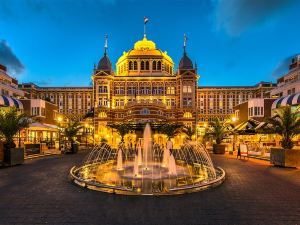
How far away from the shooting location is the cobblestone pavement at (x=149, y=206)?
698 centimetres

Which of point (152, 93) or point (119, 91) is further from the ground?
point (119, 91)

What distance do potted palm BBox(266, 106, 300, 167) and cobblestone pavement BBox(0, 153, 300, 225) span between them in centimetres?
702

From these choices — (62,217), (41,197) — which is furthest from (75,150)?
(62,217)

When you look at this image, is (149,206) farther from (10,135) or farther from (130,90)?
(130,90)

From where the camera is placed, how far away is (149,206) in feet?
26.8

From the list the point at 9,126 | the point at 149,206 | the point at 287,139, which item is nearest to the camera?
the point at 149,206

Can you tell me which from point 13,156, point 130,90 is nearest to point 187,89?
point 130,90

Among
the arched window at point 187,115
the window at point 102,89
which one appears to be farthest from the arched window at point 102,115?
the arched window at point 187,115

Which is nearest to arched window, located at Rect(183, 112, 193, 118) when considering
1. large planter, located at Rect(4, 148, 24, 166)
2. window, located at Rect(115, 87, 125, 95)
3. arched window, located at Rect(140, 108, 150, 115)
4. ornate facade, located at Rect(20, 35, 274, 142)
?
ornate facade, located at Rect(20, 35, 274, 142)

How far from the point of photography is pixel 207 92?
83500mm

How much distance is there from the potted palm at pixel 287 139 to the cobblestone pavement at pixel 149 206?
7.02 meters

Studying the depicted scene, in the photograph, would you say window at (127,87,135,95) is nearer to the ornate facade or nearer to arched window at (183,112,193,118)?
the ornate facade

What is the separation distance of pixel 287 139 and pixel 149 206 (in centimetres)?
1469

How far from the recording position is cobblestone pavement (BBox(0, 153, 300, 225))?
698 cm
